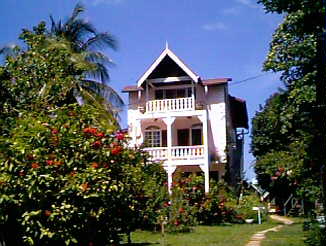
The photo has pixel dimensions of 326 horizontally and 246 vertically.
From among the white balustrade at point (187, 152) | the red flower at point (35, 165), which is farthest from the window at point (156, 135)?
the red flower at point (35, 165)

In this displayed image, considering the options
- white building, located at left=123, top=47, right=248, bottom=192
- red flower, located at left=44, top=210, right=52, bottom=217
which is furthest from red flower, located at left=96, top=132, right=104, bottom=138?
white building, located at left=123, top=47, right=248, bottom=192

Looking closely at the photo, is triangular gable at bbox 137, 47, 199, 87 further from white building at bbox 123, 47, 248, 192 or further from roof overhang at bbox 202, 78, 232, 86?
roof overhang at bbox 202, 78, 232, 86

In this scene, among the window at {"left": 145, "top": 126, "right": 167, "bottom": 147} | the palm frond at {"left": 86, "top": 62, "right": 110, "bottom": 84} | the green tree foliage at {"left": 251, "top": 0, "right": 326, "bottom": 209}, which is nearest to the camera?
the green tree foliage at {"left": 251, "top": 0, "right": 326, "bottom": 209}

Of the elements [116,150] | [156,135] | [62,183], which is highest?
[156,135]

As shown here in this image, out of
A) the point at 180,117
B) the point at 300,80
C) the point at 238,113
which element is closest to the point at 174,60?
the point at 180,117

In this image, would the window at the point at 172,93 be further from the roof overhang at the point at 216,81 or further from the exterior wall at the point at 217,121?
the exterior wall at the point at 217,121

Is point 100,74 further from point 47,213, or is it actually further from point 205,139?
point 47,213

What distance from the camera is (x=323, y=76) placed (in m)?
9.68

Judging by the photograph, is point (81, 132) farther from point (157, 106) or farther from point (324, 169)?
point (157, 106)

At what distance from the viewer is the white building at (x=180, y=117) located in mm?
29500

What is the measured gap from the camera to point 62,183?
29.4 ft

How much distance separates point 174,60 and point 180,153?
5.38 meters

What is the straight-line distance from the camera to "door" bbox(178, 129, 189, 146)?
31.5 metres

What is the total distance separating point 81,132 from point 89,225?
1705 mm
